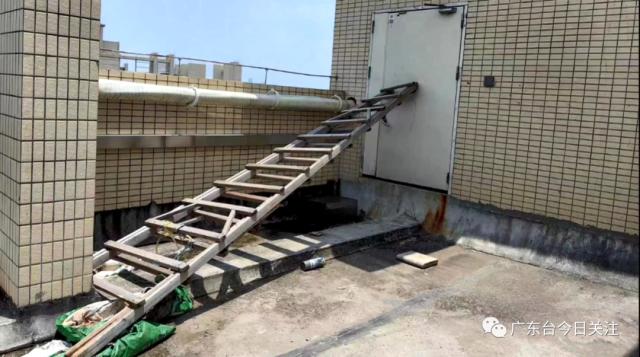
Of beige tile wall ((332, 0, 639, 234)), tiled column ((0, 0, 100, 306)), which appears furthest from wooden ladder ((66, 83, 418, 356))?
beige tile wall ((332, 0, 639, 234))

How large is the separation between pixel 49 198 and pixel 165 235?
1451mm

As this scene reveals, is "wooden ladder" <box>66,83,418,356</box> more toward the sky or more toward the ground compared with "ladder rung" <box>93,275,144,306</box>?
more toward the sky

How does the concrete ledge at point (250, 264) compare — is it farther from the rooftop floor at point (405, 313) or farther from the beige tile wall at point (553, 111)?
the beige tile wall at point (553, 111)

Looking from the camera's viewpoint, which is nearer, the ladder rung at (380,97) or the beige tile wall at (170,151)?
the beige tile wall at (170,151)

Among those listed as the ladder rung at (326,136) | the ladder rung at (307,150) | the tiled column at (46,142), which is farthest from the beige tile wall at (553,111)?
the tiled column at (46,142)

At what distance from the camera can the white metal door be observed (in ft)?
23.9

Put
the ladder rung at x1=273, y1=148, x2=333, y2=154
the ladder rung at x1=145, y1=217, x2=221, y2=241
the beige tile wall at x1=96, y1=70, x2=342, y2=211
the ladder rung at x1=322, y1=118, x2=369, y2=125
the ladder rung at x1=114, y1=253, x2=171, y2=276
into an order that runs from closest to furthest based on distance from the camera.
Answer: the ladder rung at x1=114, y1=253, x2=171, y2=276
the ladder rung at x1=145, y1=217, x2=221, y2=241
the beige tile wall at x1=96, y1=70, x2=342, y2=211
the ladder rung at x1=273, y1=148, x2=333, y2=154
the ladder rung at x1=322, y1=118, x2=369, y2=125

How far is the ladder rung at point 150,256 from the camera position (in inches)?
176

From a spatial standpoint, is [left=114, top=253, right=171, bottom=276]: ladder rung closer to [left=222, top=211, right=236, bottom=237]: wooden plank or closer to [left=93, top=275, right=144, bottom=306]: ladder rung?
[left=93, top=275, right=144, bottom=306]: ladder rung

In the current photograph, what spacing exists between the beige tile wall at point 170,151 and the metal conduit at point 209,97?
0.22 meters

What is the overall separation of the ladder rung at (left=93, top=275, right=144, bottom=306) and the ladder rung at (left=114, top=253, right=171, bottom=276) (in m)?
0.27

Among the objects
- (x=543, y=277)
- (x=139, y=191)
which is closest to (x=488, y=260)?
(x=543, y=277)

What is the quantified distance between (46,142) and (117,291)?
4.29 feet

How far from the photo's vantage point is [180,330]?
4453 mm
